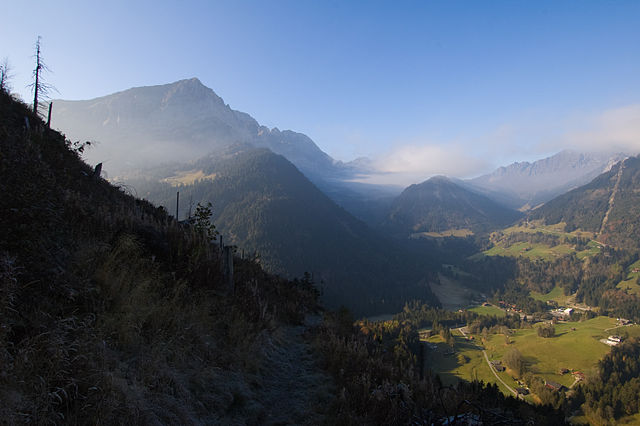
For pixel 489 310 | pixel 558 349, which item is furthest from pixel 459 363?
pixel 489 310

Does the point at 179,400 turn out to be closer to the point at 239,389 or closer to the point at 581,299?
the point at 239,389

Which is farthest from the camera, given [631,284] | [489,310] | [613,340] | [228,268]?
[631,284]

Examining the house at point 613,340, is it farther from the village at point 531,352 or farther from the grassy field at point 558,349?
the grassy field at point 558,349

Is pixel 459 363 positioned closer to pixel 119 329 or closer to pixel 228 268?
pixel 228 268

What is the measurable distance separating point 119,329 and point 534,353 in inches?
4918

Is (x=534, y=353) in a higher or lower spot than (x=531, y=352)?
higher

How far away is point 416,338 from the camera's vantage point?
6372 cm

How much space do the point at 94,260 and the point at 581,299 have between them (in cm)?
24539

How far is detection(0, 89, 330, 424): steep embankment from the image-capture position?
9.52 feet

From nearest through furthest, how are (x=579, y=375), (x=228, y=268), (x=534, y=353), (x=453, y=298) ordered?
(x=228, y=268)
(x=579, y=375)
(x=534, y=353)
(x=453, y=298)

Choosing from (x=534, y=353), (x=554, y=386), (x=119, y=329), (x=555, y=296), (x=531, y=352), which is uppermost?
(x=119, y=329)

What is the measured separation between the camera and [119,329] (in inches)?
169

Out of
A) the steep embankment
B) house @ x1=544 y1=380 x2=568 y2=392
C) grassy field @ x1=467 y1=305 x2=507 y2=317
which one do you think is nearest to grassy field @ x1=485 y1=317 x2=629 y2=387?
house @ x1=544 y1=380 x2=568 y2=392

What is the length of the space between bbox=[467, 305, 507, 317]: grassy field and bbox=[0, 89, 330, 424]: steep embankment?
179m
